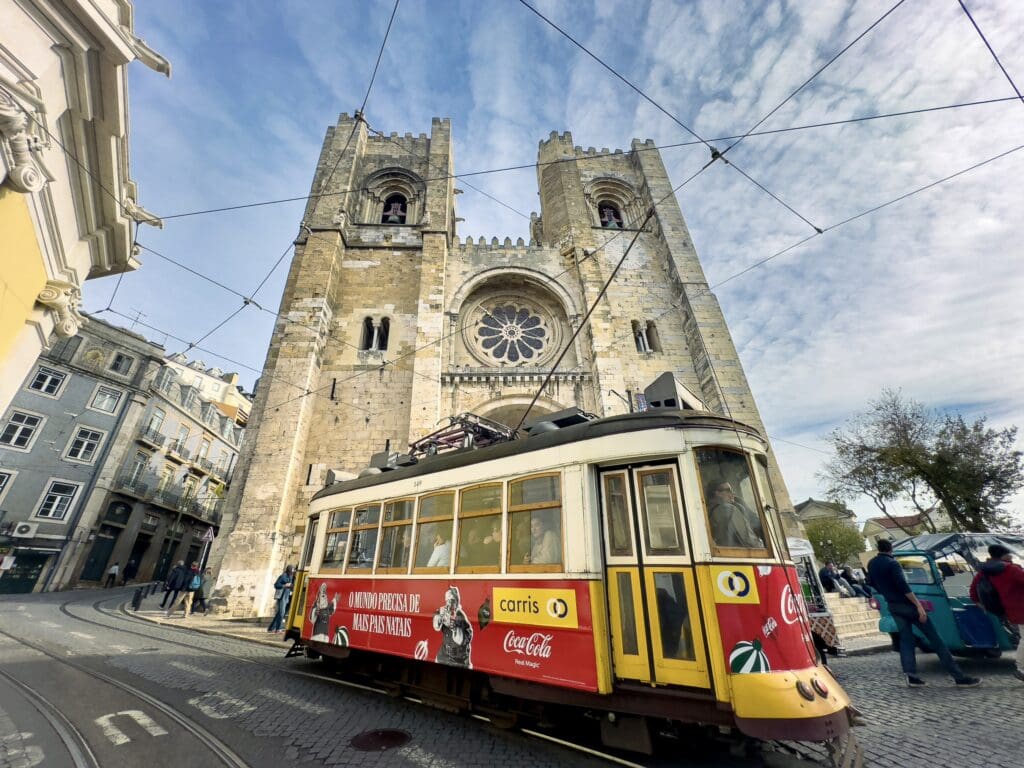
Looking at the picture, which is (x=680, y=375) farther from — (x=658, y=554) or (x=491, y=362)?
(x=658, y=554)

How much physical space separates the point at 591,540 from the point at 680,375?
12360 mm

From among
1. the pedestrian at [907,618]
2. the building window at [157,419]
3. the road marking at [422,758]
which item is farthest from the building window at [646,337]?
the building window at [157,419]

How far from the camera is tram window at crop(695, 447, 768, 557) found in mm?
2838

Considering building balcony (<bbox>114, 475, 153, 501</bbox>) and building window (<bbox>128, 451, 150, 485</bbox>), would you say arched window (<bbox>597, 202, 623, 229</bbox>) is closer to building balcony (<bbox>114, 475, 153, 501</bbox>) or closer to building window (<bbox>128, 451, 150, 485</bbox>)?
building window (<bbox>128, 451, 150, 485</bbox>)

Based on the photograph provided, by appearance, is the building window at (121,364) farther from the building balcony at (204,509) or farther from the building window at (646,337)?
the building window at (646,337)

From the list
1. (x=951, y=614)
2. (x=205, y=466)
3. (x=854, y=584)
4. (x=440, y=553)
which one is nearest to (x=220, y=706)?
(x=440, y=553)

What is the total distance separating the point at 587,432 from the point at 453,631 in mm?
2113

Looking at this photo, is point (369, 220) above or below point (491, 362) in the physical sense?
above

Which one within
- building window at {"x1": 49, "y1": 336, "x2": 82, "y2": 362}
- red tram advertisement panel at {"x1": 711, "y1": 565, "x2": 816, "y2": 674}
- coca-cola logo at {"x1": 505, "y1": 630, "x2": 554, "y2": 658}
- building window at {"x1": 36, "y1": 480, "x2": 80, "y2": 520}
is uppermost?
building window at {"x1": 49, "y1": 336, "x2": 82, "y2": 362}

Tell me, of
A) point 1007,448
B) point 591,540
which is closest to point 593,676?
point 591,540

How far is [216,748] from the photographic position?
290 cm

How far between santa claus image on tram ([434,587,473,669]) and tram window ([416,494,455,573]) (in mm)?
281

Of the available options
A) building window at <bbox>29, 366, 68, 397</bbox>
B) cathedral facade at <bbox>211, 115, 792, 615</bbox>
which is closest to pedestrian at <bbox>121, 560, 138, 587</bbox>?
building window at <bbox>29, 366, 68, 397</bbox>

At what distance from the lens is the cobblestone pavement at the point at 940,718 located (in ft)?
9.08
